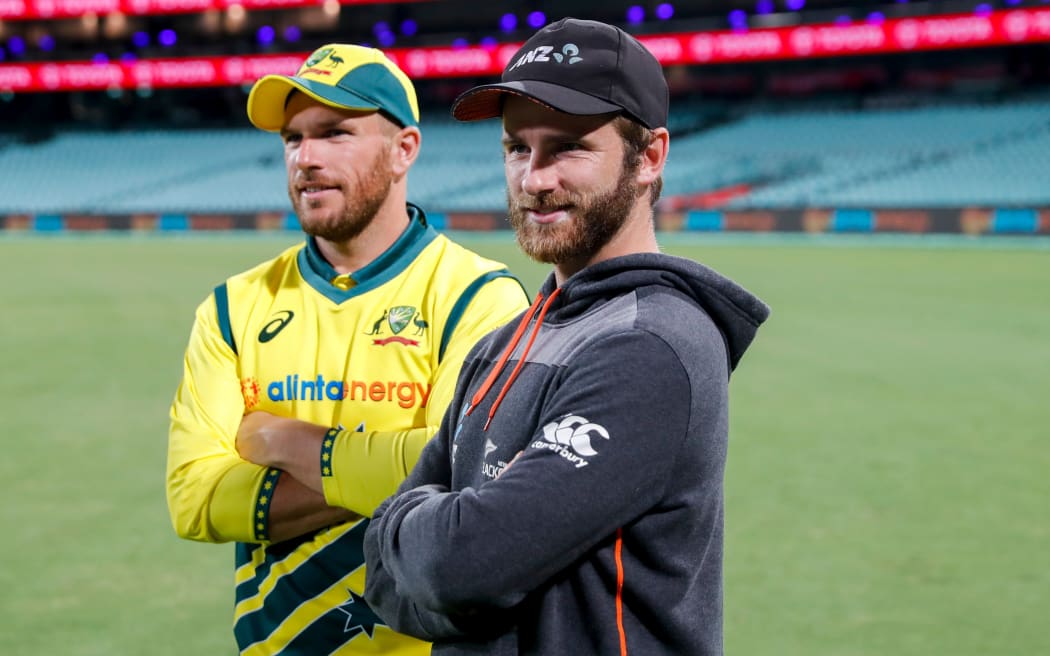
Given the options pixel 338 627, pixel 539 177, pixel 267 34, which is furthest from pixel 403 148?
pixel 267 34

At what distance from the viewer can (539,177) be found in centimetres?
198

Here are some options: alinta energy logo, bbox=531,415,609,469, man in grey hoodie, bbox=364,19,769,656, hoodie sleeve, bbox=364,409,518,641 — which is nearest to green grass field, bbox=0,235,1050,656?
hoodie sleeve, bbox=364,409,518,641

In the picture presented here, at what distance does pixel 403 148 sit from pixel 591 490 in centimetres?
159

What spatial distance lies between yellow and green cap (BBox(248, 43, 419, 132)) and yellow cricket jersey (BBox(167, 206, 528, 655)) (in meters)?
0.35

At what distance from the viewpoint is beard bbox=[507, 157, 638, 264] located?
77.7 inches

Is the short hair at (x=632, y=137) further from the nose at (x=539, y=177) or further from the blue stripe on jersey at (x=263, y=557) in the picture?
the blue stripe on jersey at (x=263, y=557)

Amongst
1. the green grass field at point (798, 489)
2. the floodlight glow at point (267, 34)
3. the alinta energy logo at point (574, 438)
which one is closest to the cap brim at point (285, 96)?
the alinta energy logo at point (574, 438)

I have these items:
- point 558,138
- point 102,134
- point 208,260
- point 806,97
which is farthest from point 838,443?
point 102,134

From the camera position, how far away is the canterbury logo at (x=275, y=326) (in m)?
2.91

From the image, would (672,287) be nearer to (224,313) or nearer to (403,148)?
(403,148)

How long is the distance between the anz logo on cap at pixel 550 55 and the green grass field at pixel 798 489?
3.03 metres

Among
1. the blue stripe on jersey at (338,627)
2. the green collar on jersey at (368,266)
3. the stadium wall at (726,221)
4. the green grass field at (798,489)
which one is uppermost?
the green collar on jersey at (368,266)

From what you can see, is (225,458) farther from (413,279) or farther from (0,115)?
(0,115)

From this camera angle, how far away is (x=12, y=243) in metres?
27.6
